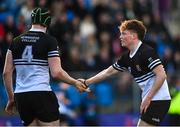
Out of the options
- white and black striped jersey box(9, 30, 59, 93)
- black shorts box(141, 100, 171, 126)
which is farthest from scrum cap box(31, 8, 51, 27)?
black shorts box(141, 100, 171, 126)

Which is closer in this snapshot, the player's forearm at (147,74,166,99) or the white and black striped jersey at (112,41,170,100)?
the player's forearm at (147,74,166,99)

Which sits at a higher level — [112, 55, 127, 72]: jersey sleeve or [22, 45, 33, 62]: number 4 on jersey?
[22, 45, 33, 62]: number 4 on jersey

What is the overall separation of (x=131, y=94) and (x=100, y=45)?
1.75 metres

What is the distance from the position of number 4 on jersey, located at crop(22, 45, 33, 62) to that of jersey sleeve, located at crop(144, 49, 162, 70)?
1.67 meters

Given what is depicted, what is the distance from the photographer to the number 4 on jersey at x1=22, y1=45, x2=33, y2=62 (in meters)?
10.0

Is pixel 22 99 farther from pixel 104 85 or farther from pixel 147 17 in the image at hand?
pixel 147 17

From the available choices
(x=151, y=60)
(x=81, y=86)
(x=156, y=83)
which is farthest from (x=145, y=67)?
(x=81, y=86)

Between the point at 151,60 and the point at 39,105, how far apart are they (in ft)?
5.66

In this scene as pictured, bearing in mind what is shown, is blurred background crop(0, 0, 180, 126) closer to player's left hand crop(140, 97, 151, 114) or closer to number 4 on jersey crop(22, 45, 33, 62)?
number 4 on jersey crop(22, 45, 33, 62)

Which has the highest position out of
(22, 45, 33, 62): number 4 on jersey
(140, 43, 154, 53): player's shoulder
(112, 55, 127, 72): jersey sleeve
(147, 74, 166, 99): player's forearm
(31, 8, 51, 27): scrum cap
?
(31, 8, 51, 27): scrum cap

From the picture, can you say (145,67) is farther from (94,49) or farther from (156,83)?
(94,49)

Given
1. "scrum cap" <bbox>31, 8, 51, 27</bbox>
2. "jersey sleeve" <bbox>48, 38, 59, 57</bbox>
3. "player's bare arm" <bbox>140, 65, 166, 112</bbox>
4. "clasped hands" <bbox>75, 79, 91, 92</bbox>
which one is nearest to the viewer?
"jersey sleeve" <bbox>48, 38, 59, 57</bbox>

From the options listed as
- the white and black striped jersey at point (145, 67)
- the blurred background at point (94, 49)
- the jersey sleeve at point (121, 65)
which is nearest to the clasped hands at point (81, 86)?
the jersey sleeve at point (121, 65)

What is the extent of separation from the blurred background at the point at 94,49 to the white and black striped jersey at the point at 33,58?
5715mm
